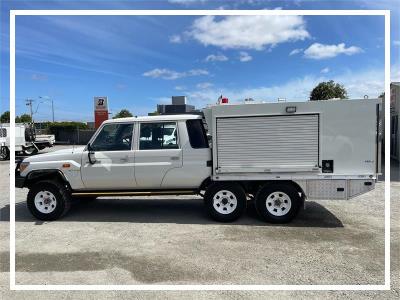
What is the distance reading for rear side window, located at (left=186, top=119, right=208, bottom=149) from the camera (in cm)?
734

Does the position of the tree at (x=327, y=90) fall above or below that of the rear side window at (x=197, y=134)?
above

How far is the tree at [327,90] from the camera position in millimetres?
30188

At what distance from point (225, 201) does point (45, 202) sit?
356cm

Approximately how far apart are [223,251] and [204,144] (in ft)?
7.56

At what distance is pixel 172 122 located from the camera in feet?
24.5

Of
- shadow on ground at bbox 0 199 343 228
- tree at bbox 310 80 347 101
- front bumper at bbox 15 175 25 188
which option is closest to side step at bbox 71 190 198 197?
shadow on ground at bbox 0 199 343 228

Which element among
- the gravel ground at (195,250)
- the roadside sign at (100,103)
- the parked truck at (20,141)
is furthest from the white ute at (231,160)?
the parked truck at (20,141)

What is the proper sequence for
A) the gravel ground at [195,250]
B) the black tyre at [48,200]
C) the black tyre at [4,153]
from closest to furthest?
the gravel ground at [195,250] < the black tyre at [48,200] < the black tyre at [4,153]

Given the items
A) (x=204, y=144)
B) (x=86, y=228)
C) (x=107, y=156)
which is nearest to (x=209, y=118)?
(x=204, y=144)

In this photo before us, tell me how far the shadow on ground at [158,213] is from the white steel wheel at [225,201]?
268 mm

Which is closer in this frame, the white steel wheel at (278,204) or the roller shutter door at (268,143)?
the roller shutter door at (268,143)

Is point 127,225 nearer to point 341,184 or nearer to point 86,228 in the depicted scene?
point 86,228

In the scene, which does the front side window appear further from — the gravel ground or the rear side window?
the gravel ground

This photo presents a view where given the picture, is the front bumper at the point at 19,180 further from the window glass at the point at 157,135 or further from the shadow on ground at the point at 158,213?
the window glass at the point at 157,135
